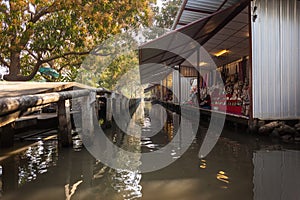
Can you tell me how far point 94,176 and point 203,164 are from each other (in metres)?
1.74

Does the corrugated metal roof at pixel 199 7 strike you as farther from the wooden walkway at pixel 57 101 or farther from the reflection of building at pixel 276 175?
the reflection of building at pixel 276 175

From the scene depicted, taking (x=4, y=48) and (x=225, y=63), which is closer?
(x=4, y=48)

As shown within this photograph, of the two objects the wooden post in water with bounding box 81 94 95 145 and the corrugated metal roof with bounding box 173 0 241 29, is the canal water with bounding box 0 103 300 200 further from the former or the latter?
the corrugated metal roof with bounding box 173 0 241 29

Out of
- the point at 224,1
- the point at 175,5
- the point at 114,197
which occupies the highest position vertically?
the point at 175,5

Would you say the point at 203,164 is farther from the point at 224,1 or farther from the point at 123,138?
the point at 224,1

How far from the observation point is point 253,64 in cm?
633

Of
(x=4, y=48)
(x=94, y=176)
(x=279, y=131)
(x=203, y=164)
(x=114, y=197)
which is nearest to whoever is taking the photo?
(x=114, y=197)

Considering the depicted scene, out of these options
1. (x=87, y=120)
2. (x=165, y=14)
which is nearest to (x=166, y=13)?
(x=165, y=14)

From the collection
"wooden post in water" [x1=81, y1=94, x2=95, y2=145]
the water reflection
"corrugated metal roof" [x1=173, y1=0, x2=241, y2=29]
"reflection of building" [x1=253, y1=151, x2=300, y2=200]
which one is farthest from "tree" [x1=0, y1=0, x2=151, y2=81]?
"reflection of building" [x1=253, y1=151, x2=300, y2=200]

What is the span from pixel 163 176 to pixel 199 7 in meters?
6.16

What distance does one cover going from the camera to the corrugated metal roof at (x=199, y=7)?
Answer: 7.39 meters

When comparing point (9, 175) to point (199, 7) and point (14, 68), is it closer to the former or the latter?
point (199, 7)

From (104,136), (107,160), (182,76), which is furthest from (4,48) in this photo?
(182,76)

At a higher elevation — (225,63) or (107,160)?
(225,63)
